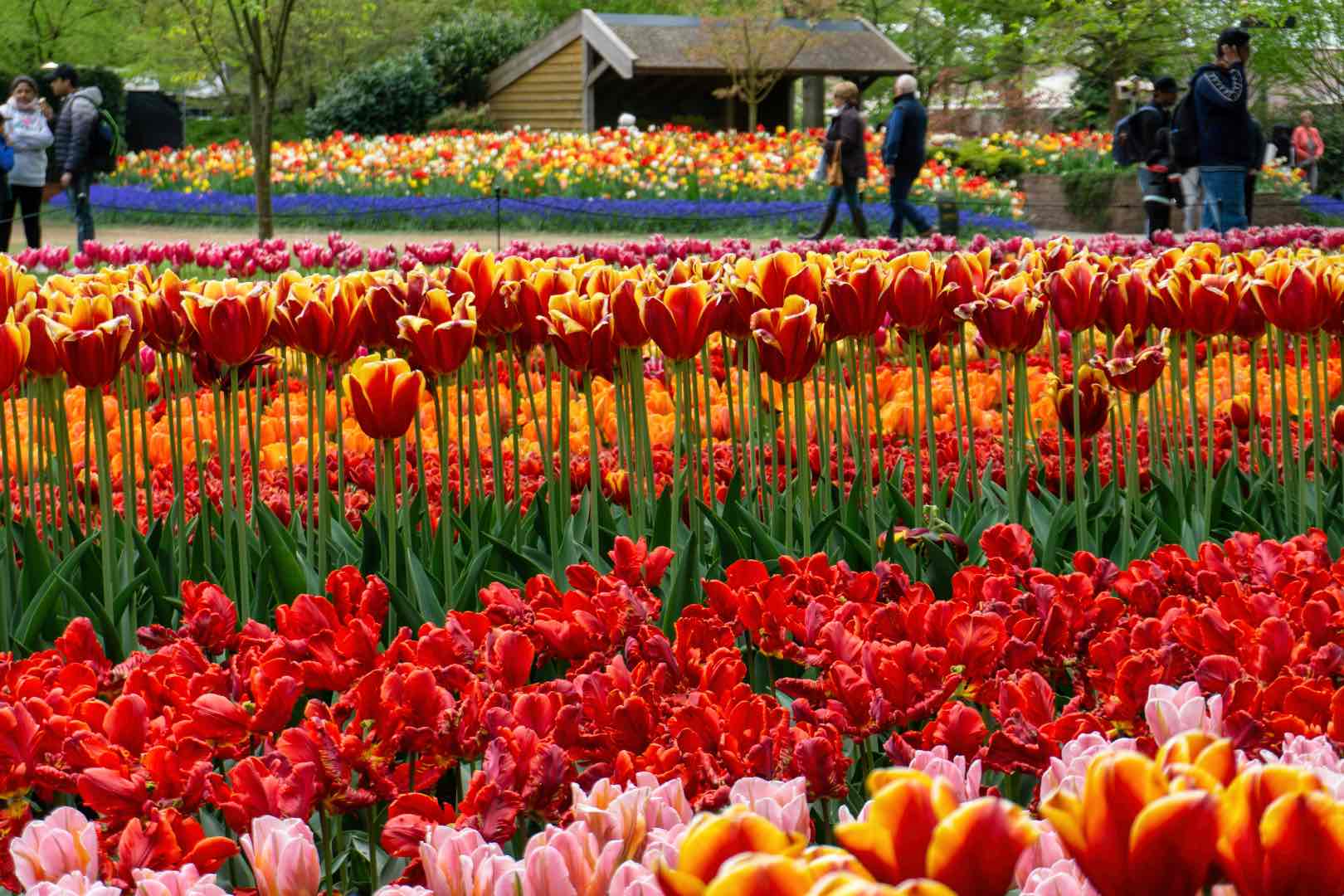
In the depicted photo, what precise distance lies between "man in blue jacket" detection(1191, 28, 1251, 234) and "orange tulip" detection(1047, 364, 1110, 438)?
9.96m

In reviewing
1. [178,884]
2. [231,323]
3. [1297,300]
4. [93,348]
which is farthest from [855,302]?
[178,884]

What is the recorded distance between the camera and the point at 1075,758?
1640 mm

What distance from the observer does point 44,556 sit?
129 inches

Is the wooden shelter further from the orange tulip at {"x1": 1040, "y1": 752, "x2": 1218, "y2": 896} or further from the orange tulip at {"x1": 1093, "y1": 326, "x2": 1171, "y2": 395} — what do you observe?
the orange tulip at {"x1": 1040, "y1": 752, "x2": 1218, "y2": 896}

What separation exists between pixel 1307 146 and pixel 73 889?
31.1m

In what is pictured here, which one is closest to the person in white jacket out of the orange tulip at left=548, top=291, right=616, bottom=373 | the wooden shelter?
the orange tulip at left=548, top=291, right=616, bottom=373

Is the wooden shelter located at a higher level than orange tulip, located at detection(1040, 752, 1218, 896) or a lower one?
higher

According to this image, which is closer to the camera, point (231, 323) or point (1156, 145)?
point (231, 323)

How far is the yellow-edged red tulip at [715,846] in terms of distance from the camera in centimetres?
100

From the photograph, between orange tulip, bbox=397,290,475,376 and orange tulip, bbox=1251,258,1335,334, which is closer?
orange tulip, bbox=397,290,475,376

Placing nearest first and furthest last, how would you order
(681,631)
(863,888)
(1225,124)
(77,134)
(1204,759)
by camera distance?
(863,888) < (1204,759) < (681,631) < (1225,124) < (77,134)

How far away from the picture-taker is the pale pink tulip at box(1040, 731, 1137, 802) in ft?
5.07

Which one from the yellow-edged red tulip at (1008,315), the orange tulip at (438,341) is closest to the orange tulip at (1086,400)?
the yellow-edged red tulip at (1008,315)

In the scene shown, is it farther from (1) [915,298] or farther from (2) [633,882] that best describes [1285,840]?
(1) [915,298]
